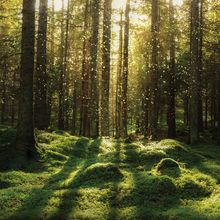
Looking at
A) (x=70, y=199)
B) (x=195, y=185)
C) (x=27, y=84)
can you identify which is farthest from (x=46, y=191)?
(x=27, y=84)

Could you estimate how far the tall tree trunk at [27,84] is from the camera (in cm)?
1425

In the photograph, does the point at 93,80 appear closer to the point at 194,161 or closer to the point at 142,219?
the point at 194,161

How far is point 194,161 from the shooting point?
49.5 ft

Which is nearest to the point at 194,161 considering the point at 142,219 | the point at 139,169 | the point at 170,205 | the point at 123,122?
the point at 139,169

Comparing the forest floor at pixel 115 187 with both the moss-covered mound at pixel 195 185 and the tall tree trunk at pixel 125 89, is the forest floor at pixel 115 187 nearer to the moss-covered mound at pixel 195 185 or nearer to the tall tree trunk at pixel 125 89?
the moss-covered mound at pixel 195 185

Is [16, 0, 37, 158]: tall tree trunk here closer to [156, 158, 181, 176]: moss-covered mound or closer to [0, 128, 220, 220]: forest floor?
[0, 128, 220, 220]: forest floor

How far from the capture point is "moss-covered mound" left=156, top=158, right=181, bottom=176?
41.4ft

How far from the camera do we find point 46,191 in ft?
36.0

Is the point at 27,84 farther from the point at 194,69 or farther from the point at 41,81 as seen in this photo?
the point at 194,69

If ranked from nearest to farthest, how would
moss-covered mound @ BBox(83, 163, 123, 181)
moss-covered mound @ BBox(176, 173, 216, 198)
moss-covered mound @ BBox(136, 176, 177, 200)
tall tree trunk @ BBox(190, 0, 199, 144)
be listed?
moss-covered mound @ BBox(136, 176, 177, 200), moss-covered mound @ BBox(176, 173, 216, 198), moss-covered mound @ BBox(83, 163, 123, 181), tall tree trunk @ BBox(190, 0, 199, 144)

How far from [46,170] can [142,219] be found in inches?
201

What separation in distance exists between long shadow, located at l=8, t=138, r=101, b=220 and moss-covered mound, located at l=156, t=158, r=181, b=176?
2467 millimetres

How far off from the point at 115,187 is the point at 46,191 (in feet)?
5.92

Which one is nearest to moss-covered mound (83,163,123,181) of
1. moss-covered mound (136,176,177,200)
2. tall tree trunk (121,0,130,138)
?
moss-covered mound (136,176,177,200)
